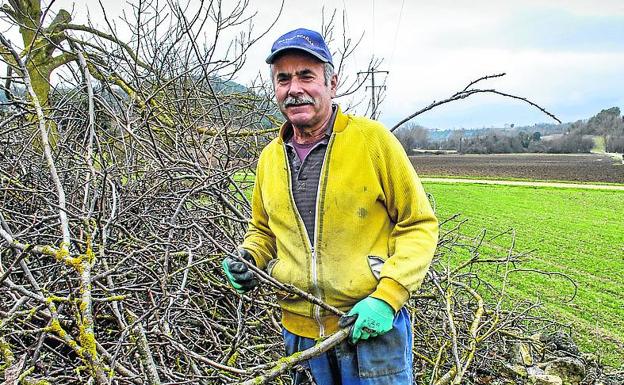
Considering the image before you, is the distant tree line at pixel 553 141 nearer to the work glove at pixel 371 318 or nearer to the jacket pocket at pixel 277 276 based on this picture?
the jacket pocket at pixel 277 276

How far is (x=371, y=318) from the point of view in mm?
1757

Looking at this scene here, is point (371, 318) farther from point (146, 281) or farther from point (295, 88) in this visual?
point (146, 281)

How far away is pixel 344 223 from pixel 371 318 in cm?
35

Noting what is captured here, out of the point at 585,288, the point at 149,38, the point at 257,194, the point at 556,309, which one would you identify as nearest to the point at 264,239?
the point at 257,194

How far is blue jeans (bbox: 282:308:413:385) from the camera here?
6.17ft

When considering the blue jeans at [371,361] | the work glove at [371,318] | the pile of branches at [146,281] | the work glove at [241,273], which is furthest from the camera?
the work glove at [241,273]

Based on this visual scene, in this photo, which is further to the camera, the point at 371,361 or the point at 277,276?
the point at 277,276

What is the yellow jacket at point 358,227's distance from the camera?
1.86m

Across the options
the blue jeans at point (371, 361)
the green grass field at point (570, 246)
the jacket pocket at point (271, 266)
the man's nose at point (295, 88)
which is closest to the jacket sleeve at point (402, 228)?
the blue jeans at point (371, 361)

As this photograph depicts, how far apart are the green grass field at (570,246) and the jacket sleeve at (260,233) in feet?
7.70

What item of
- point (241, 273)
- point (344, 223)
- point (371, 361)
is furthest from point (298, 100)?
point (371, 361)

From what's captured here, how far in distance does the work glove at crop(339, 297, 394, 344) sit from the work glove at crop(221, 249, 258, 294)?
49cm

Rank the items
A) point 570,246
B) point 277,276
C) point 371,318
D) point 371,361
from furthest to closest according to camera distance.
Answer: point 570,246 → point 277,276 → point 371,361 → point 371,318

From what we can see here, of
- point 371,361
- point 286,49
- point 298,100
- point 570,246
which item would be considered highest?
point 286,49
